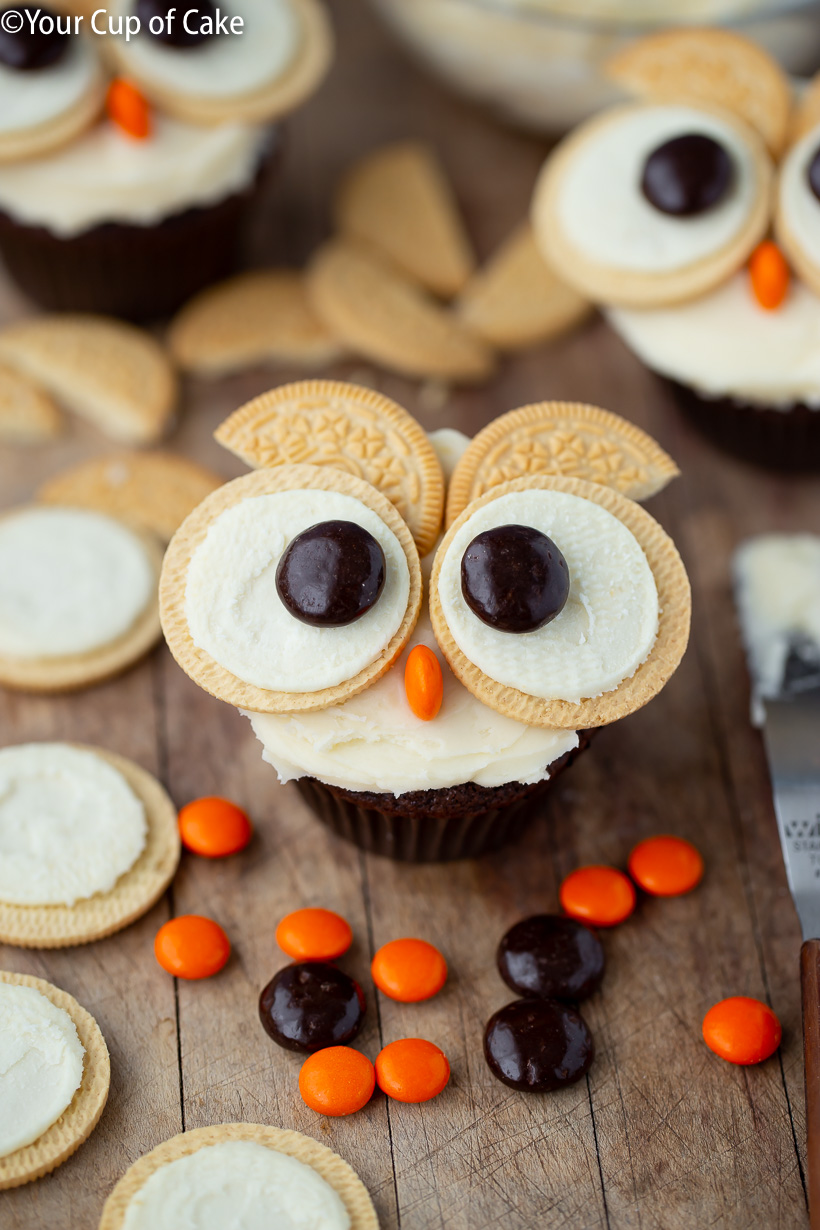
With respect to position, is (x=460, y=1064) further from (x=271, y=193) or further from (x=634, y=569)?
(x=271, y=193)

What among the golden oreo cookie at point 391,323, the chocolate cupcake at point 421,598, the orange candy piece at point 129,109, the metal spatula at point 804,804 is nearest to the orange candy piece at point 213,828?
the chocolate cupcake at point 421,598

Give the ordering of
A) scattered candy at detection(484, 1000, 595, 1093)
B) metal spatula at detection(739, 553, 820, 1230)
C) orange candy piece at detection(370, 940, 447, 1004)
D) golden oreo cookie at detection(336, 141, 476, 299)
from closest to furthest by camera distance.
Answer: metal spatula at detection(739, 553, 820, 1230) → scattered candy at detection(484, 1000, 595, 1093) → orange candy piece at detection(370, 940, 447, 1004) → golden oreo cookie at detection(336, 141, 476, 299)

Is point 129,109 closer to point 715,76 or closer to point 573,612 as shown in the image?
point 715,76

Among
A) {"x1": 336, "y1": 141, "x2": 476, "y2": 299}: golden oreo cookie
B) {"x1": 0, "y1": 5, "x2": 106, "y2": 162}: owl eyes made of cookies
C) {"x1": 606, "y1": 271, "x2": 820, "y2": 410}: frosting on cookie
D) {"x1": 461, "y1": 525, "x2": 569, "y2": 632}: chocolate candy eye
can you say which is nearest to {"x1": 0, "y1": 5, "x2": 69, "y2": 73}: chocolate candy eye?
{"x1": 0, "y1": 5, "x2": 106, "y2": 162}: owl eyes made of cookies

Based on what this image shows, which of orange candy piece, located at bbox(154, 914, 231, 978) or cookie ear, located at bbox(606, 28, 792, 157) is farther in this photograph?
cookie ear, located at bbox(606, 28, 792, 157)

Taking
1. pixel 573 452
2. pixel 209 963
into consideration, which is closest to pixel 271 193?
pixel 573 452

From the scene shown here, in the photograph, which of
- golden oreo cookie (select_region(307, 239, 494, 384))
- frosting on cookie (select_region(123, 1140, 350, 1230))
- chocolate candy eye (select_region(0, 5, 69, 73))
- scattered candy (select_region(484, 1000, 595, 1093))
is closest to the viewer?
frosting on cookie (select_region(123, 1140, 350, 1230))

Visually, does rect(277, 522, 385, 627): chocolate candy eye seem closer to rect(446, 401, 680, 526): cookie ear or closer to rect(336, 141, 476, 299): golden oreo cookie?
rect(446, 401, 680, 526): cookie ear

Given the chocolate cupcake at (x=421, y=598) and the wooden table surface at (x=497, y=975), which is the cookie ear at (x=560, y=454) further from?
the wooden table surface at (x=497, y=975)
